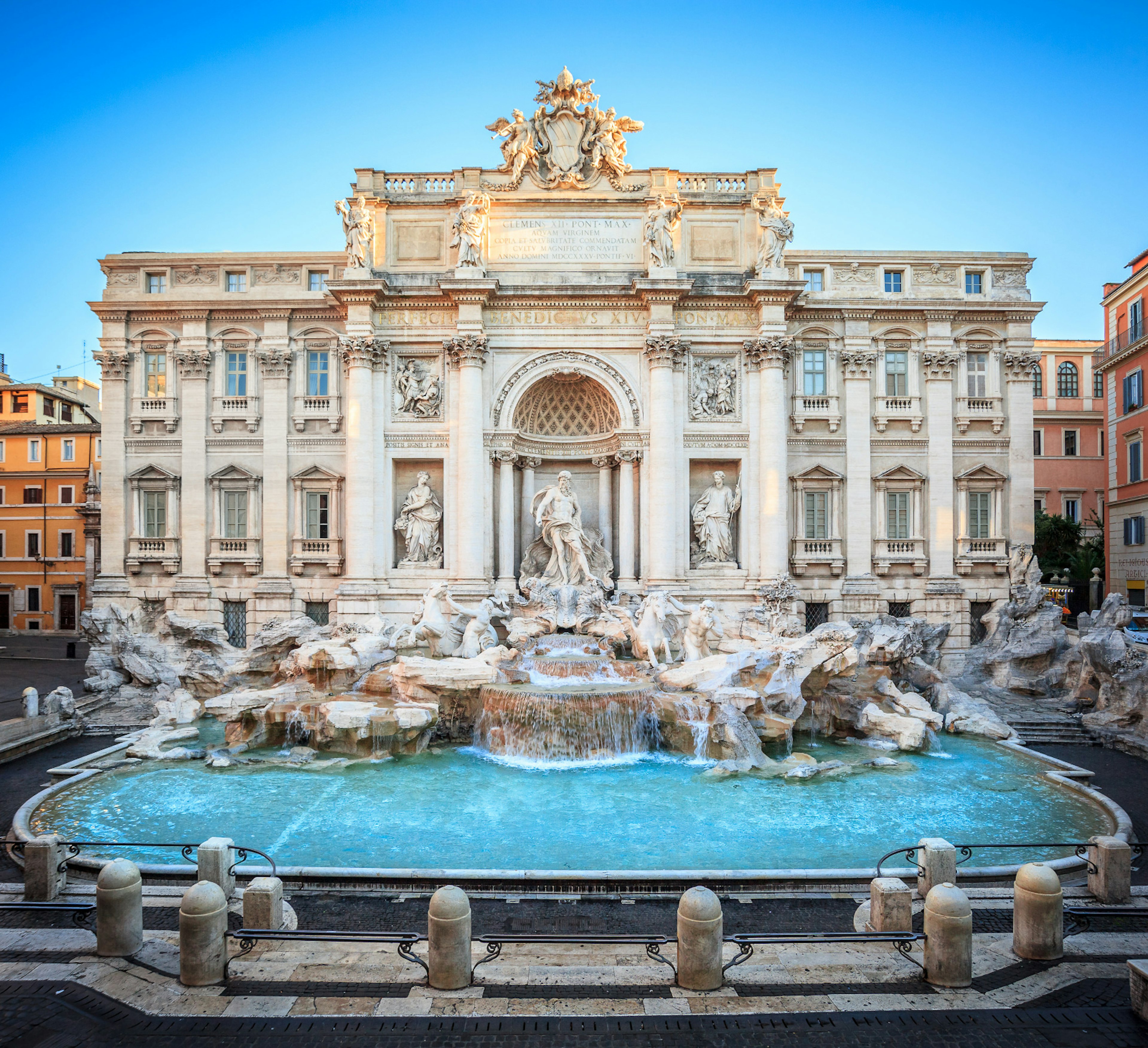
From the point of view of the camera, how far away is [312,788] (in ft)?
43.3

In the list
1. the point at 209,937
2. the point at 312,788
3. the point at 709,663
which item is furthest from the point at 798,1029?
the point at 709,663

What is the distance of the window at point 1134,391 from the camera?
29.1 m

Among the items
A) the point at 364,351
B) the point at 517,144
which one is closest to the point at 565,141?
the point at 517,144

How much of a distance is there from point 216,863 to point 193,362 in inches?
840

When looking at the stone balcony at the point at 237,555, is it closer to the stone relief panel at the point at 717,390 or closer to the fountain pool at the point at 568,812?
the fountain pool at the point at 568,812

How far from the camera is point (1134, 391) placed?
29.6m

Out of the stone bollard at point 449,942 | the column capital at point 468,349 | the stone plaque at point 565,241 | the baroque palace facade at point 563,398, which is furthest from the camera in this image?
the stone plaque at point 565,241

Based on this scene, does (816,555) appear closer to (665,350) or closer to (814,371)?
(814,371)

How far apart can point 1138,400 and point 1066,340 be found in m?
17.1

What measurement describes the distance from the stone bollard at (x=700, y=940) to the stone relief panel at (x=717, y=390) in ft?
63.7

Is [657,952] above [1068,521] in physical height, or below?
below

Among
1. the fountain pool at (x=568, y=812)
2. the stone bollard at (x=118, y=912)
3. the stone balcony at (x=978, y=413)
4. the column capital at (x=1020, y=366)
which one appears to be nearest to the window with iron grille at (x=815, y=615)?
the stone balcony at (x=978, y=413)

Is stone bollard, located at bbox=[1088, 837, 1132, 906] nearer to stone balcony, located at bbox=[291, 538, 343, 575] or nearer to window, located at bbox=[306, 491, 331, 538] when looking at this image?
stone balcony, located at bbox=[291, 538, 343, 575]

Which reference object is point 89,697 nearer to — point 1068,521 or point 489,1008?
point 489,1008
